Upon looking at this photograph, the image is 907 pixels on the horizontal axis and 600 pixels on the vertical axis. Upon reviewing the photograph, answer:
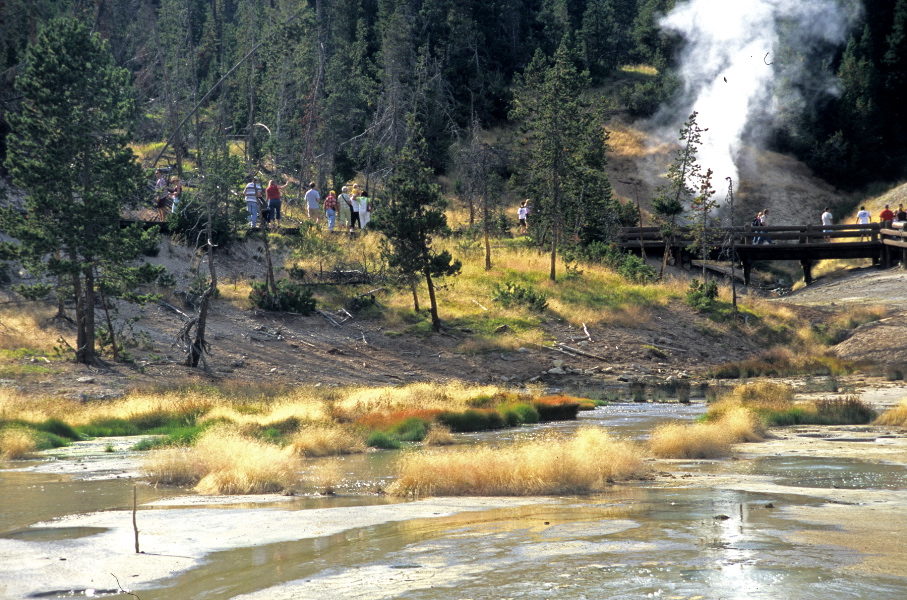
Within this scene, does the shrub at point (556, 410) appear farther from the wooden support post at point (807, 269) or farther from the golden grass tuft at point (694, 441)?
the wooden support post at point (807, 269)

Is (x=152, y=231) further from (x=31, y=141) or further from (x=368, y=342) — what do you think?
(x=368, y=342)

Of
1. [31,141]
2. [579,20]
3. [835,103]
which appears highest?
[579,20]

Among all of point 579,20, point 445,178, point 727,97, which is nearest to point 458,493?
point 445,178

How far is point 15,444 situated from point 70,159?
11.2 metres

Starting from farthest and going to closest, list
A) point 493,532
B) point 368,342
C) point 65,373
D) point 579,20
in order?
1. point 579,20
2. point 368,342
3. point 65,373
4. point 493,532

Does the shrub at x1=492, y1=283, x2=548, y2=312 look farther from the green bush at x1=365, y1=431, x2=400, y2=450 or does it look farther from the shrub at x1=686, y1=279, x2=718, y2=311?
the green bush at x1=365, y1=431, x2=400, y2=450

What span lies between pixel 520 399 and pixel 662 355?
11576 mm

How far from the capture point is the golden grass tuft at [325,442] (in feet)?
65.7

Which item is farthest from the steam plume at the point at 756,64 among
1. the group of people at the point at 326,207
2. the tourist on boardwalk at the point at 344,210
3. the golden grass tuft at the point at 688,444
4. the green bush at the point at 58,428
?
the green bush at the point at 58,428

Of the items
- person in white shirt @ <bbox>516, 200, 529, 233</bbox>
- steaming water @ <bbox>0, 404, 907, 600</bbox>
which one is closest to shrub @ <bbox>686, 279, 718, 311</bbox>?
person in white shirt @ <bbox>516, 200, 529, 233</bbox>

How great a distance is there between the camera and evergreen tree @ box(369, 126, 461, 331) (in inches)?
1379

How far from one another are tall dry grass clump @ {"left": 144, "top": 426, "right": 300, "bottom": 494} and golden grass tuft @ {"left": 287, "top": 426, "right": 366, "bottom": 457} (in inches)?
79.4

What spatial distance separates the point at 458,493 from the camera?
15.4m

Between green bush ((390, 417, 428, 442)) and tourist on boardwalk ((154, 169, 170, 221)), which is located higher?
tourist on boardwalk ((154, 169, 170, 221))
